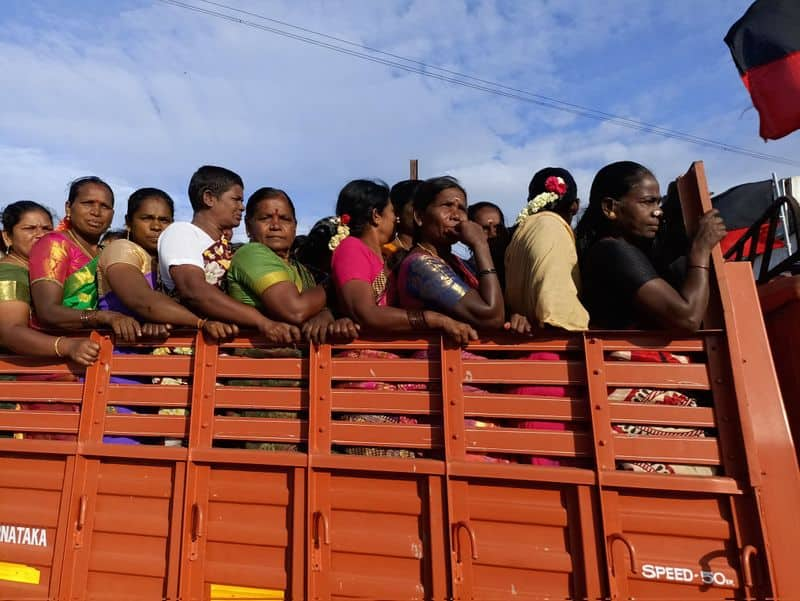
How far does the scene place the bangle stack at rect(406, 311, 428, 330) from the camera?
219 cm

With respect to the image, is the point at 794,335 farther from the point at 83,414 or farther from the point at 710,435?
the point at 83,414

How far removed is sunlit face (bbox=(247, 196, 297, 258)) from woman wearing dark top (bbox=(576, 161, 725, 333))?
63.7 inches

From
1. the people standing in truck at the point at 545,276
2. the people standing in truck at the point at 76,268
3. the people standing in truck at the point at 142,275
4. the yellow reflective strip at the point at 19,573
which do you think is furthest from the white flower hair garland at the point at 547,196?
the yellow reflective strip at the point at 19,573

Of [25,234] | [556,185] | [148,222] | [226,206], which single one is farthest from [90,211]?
[556,185]

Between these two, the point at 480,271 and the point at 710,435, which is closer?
the point at 710,435

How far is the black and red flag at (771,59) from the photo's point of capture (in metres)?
4.05

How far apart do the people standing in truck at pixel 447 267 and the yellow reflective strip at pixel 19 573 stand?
82.6 inches

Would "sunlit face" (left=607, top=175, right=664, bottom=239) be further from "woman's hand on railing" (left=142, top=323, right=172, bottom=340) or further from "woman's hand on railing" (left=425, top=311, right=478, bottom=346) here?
"woman's hand on railing" (left=142, top=323, right=172, bottom=340)

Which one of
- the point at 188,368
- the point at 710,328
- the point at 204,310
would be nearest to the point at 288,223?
the point at 204,310

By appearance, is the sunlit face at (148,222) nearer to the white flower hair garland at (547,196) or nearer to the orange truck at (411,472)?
the orange truck at (411,472)

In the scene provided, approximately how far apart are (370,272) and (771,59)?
3.85 m

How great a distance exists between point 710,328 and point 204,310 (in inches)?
84.6

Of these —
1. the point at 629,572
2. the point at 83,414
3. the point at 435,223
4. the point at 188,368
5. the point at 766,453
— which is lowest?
the point at 629,572

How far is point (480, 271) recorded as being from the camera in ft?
7.45
